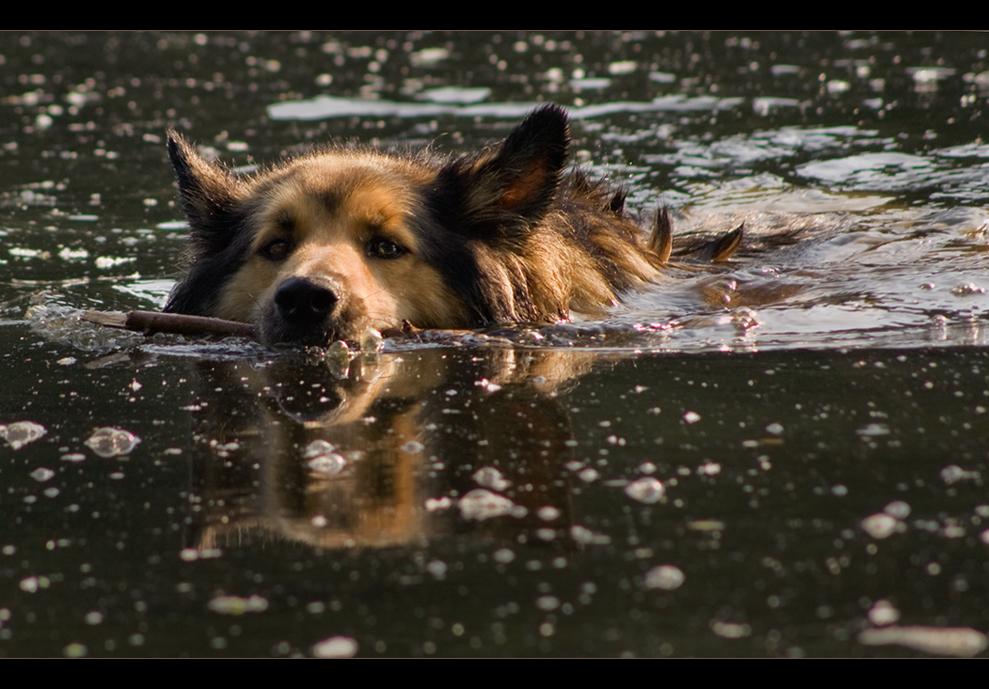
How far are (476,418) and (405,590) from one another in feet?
4.88

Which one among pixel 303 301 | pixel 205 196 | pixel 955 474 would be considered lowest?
pixel 955 474

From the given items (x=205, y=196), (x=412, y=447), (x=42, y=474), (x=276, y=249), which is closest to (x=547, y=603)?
(x=412, y=447)

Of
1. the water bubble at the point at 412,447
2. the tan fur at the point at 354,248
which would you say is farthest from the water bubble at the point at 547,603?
the tan fur at the point at 354,248

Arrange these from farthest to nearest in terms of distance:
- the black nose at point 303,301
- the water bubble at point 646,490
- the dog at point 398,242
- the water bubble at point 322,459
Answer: the dog at point 398,242 → the black nose at point 303,301 → the water bubble at point 322,459 → the water bubble at point 646,490

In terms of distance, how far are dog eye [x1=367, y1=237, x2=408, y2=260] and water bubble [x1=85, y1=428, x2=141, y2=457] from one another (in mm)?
1954

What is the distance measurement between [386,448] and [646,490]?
100cm

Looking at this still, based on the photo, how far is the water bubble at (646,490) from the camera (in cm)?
351

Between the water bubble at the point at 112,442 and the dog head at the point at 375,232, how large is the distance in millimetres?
1317

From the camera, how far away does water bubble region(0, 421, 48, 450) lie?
4309 mm

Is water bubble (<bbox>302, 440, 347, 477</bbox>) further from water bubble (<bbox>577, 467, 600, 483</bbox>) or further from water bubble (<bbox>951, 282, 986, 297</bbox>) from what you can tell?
water bubble (<bbox>951, 282, 986, 297</bbox>)

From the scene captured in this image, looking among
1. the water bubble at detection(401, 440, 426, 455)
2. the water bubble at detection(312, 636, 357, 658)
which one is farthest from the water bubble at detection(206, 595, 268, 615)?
the water bubble at detection(401, 440, 426, 455)

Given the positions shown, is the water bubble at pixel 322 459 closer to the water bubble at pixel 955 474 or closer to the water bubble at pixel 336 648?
the water bubble at pixel 336 648

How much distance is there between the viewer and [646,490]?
357 centimetres

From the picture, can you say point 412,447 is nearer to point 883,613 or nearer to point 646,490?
point 646,490
